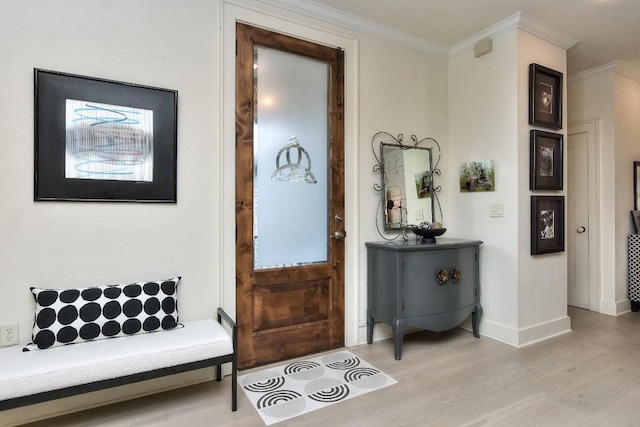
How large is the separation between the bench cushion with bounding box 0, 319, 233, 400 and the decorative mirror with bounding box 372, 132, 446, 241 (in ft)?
5.85

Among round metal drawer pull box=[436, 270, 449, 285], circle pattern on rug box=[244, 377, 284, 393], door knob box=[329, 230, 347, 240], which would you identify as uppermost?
door knob box=[329, 230, 347, 240]

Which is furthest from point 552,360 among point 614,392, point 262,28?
point 262,28

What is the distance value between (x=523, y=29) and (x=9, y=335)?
4.17 meters

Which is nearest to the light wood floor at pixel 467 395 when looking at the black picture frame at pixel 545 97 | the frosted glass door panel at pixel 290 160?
the frosted glass door panel at pixel 290 160

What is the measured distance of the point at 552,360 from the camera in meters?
2.70

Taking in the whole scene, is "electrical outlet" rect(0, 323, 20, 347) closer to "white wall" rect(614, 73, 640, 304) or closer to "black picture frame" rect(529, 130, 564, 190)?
"black picture frame" rect(529, 130, 564, 190)

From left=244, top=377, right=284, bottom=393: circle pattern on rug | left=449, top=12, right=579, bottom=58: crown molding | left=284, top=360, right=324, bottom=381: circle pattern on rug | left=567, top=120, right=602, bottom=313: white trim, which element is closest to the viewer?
left=244, top=377, right=284, bottom=393: circle pattern on rug

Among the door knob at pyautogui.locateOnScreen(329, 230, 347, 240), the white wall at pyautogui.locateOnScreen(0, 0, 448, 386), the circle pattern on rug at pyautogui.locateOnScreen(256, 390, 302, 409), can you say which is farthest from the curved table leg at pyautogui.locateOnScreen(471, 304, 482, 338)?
the circle pattern on rug at pyautogui.locateOnScreen(256, 390, 302, 409)

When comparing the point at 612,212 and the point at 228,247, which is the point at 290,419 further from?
the point at 612,212

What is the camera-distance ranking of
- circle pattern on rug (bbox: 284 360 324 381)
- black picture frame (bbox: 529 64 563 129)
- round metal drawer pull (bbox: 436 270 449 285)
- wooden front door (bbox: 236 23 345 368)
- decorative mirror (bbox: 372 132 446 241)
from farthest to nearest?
1. decorative mirror (bbox: 372 132 446 241)
2. black picture frame (bbox: 529 64 563 129)
3. round metal drawer pull (bbox: 436 270 449 285)
4. wooden front door (bbox: 236 23 345 368)
5. circle pattern on rug (bbox: 284 360 324 381)

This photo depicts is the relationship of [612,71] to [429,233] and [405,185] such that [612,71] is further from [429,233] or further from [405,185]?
[429,233]

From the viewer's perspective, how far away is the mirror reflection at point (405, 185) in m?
3.18

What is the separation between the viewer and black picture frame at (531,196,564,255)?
3.07 meters

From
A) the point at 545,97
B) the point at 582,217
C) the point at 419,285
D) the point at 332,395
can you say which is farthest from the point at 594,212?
the point at 332,395
